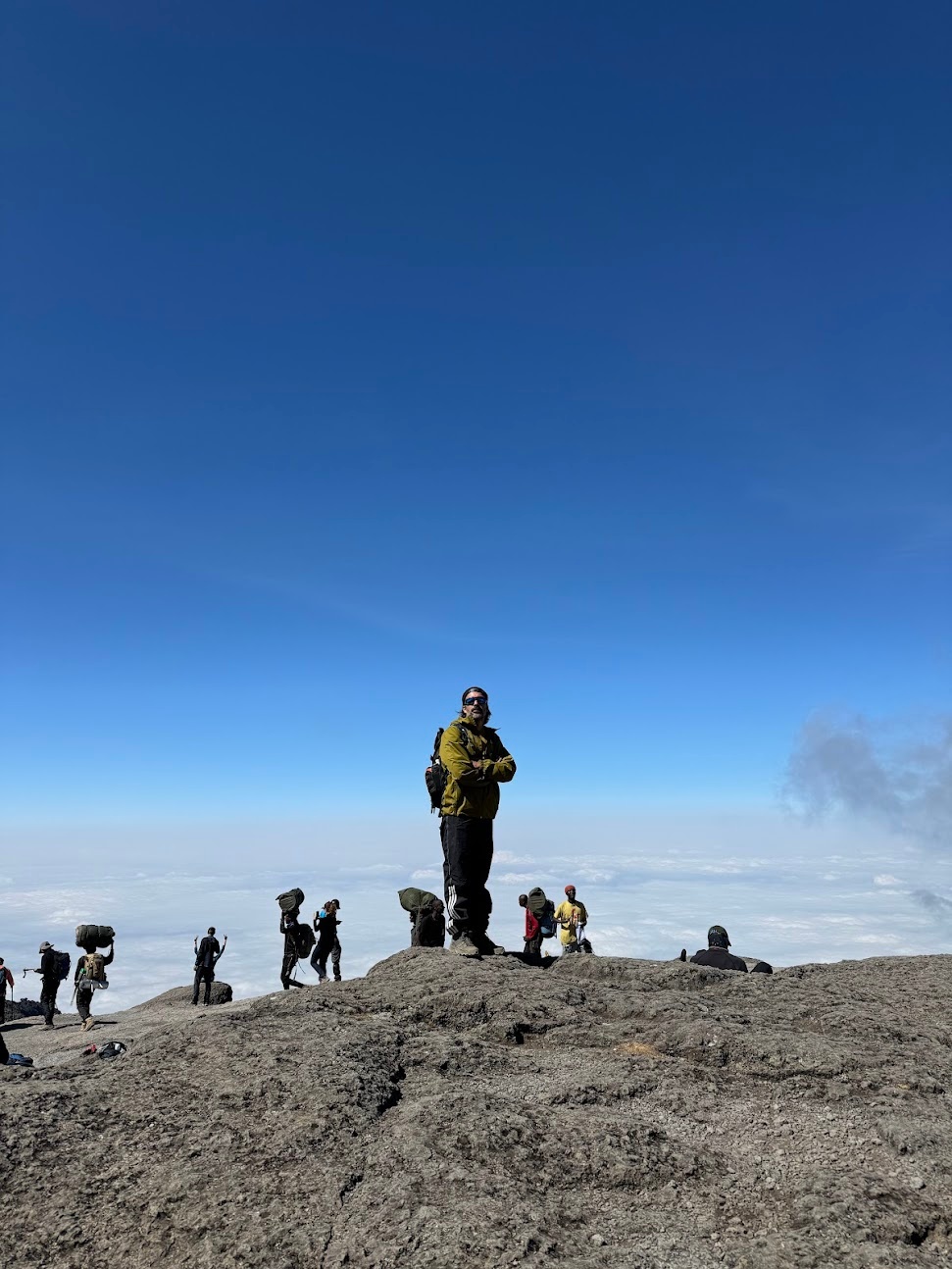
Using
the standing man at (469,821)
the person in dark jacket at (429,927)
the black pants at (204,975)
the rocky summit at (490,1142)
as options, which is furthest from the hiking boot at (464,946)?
the black pants at (204,975)

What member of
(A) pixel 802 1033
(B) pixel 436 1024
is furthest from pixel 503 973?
(A) pixel 802 1033

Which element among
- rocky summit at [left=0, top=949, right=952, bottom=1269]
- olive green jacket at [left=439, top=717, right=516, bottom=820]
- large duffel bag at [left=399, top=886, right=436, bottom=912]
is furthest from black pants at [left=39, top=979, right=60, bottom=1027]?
rocky summit at [left=0, top=949, right=952, bottom=1269]

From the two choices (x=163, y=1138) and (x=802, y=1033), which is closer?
(x=163, y=1138)

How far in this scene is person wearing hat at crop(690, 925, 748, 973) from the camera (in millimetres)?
11430

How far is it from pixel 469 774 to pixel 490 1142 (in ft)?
16.8

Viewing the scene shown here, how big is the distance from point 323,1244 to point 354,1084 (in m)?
1.44

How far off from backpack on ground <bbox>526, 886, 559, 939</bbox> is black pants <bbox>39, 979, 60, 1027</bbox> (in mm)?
15277

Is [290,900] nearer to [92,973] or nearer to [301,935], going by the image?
[301,935]

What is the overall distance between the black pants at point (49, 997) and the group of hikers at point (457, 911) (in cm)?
3

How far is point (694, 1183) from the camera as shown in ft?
12.9

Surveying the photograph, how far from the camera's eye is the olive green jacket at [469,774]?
9.20 meters

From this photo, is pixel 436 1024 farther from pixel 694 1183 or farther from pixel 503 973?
pixel 694 1183

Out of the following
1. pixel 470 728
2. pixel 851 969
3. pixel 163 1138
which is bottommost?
pixel 851 969

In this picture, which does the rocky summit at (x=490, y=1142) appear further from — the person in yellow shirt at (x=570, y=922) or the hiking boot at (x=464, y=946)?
the person in yellow shirt at (x=570, y=922)
